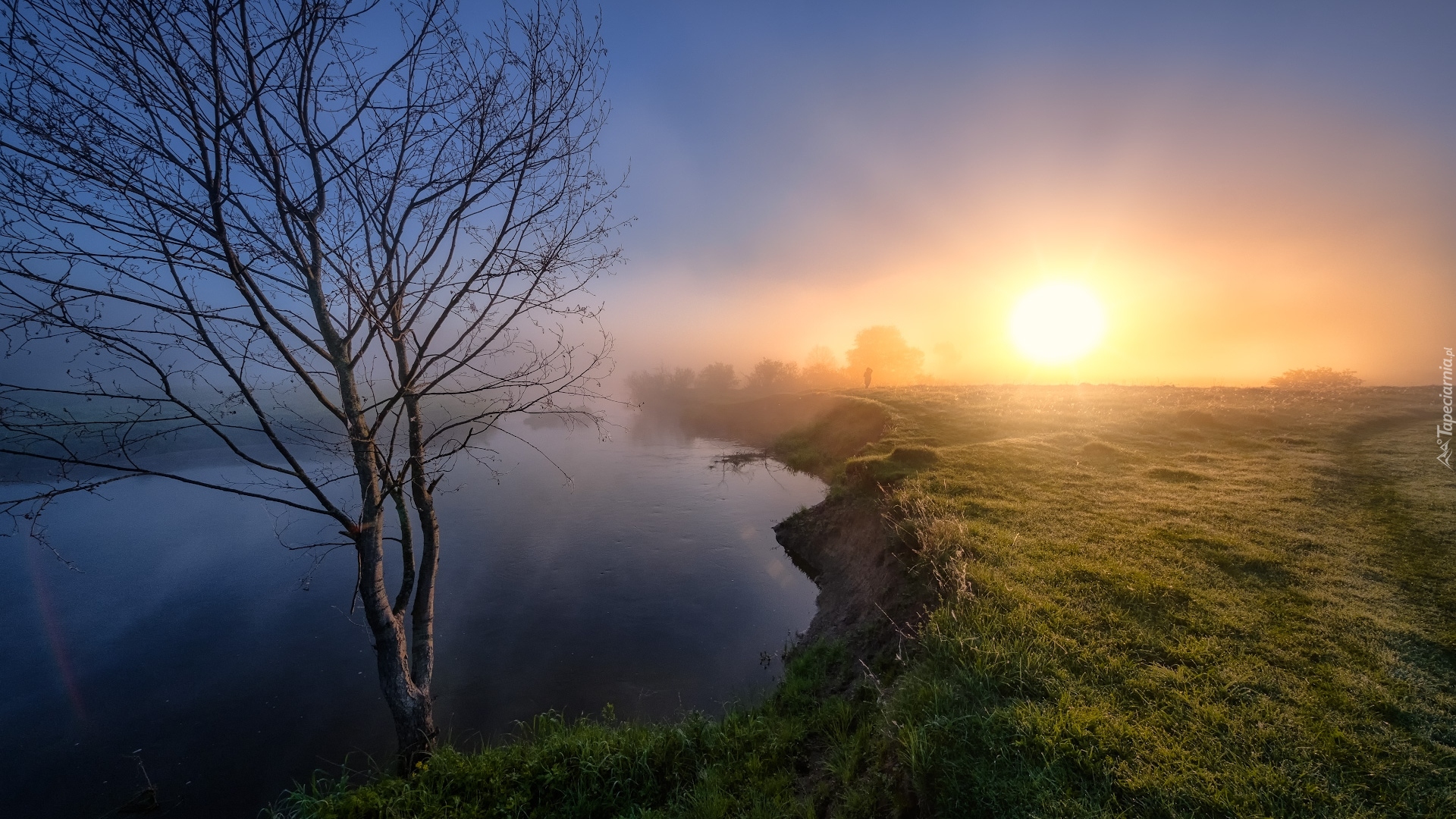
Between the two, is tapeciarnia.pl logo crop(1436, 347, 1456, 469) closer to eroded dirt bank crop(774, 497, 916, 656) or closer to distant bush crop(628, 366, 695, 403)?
eroded dirt bank crop(774, 497, 916, 656)

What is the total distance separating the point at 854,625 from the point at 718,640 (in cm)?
351

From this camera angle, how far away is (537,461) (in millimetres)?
33062

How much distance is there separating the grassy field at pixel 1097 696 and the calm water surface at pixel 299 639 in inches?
53.8

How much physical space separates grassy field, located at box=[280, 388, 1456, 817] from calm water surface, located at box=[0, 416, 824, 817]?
1.37m

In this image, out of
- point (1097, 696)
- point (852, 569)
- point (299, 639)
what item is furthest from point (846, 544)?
point (299, 639)

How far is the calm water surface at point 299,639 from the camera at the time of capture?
28.2ft

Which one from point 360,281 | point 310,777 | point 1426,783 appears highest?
point 360,281

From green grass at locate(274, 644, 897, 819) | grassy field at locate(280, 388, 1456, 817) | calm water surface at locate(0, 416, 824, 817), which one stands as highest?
grassy field at locate(280, 388, 1456, 817)

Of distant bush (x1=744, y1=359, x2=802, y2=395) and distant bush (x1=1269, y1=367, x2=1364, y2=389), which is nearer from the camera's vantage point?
distant bush (x1=1269, y1=367, x2=1364, y2=389)

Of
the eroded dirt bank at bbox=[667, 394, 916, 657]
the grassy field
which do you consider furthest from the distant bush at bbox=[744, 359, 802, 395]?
the grassy field

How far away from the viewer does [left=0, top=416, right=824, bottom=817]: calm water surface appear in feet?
28.2

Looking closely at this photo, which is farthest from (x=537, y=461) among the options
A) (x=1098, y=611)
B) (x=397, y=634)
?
(x=1098, y=611)

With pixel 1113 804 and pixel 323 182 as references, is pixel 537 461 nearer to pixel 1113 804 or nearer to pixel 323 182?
pixel 323 182

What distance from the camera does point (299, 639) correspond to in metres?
11.9
